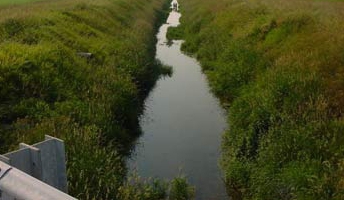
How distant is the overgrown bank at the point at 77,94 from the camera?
31.1 ft

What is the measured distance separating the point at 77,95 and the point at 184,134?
4.01 metres

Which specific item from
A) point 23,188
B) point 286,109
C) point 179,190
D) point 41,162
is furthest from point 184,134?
point 23,188

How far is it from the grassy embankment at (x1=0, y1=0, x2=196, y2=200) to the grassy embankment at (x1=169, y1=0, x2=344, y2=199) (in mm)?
2408

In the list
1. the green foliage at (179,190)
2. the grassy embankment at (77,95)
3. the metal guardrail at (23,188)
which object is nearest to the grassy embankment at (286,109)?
the green foliage at (179,190)

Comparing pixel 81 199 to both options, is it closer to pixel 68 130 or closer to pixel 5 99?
pixel 68 130

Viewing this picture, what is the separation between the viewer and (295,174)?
357 inches

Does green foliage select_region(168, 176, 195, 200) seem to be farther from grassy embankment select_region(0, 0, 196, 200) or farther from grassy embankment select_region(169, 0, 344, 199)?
grassy embankment select_region(169, 0, 344, 199)

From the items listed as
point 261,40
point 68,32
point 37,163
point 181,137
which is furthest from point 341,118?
point 68,32

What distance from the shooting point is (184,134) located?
607 inches

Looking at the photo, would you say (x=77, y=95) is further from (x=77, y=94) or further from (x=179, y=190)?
(x=179, y=190)

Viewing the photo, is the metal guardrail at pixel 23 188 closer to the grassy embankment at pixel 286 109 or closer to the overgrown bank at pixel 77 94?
the overgrown bank at pixel 77 94

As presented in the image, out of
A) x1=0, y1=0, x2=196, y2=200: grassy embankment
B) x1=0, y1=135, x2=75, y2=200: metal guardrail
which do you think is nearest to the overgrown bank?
x1=0, y1=0, x2=196, y2=200: grassy embankment

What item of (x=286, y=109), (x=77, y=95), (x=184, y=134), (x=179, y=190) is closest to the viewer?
(x=179, y=190)

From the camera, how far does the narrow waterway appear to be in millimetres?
12102
